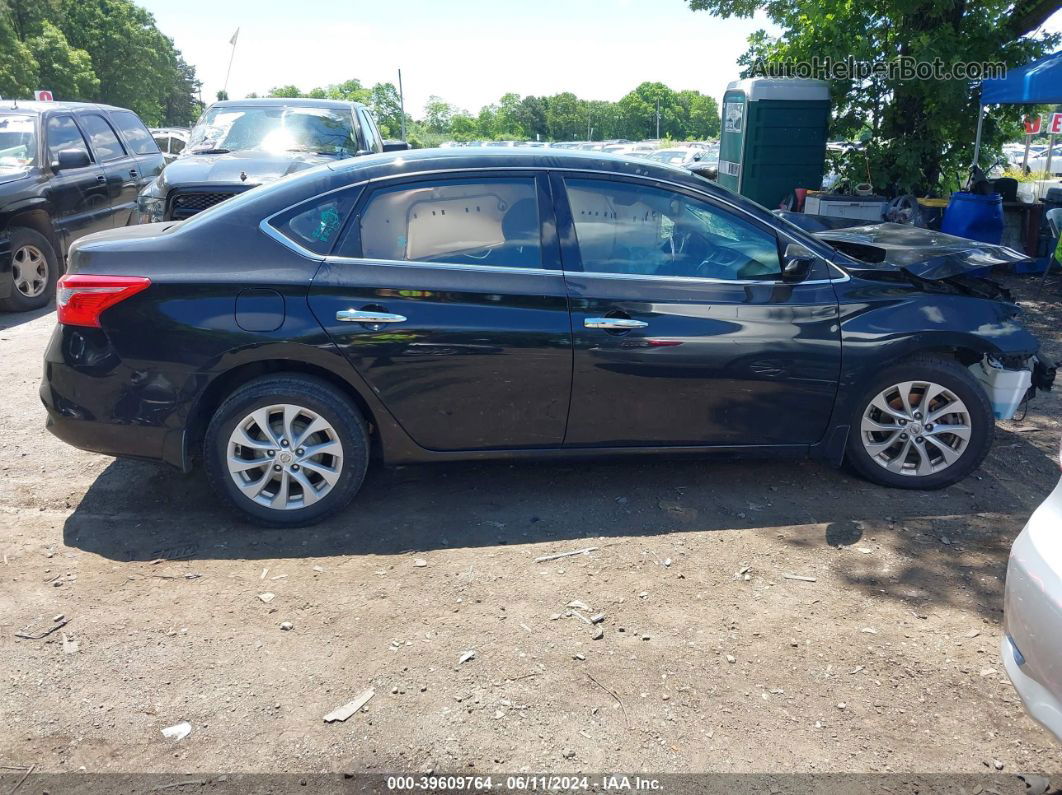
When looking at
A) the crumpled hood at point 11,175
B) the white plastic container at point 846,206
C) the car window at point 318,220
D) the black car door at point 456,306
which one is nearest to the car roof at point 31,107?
the crumpled hood at point 11,175

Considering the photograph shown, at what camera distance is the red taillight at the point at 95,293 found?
4020 millimetres

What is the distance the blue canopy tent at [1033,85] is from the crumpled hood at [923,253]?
5858 mm

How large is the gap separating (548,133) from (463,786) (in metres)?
111

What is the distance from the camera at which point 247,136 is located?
9328mm

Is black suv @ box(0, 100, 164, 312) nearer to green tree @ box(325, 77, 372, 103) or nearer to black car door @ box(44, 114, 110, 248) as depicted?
black car door @ box(44, 114, 110, 248)

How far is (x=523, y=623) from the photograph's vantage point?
3514 mm

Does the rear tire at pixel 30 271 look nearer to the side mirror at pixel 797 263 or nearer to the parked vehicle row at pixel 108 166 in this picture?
the parked vehicle row at pixel 108 166

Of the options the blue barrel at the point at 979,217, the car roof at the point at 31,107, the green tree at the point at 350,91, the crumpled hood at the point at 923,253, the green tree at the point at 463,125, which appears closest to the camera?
the crumpled hood at the point at 923,253

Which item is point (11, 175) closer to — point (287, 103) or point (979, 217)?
point (287, 103)

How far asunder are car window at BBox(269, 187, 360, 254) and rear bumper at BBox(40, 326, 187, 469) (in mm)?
882

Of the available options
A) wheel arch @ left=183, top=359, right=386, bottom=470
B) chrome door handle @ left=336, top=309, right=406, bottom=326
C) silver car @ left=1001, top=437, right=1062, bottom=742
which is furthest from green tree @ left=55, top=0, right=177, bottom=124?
silver car @ left=1001, top=437, right=1062, bottom=742

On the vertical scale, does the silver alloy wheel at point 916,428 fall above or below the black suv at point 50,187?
below

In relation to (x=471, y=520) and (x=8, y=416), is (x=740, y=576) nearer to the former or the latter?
(x=471, y=520)
